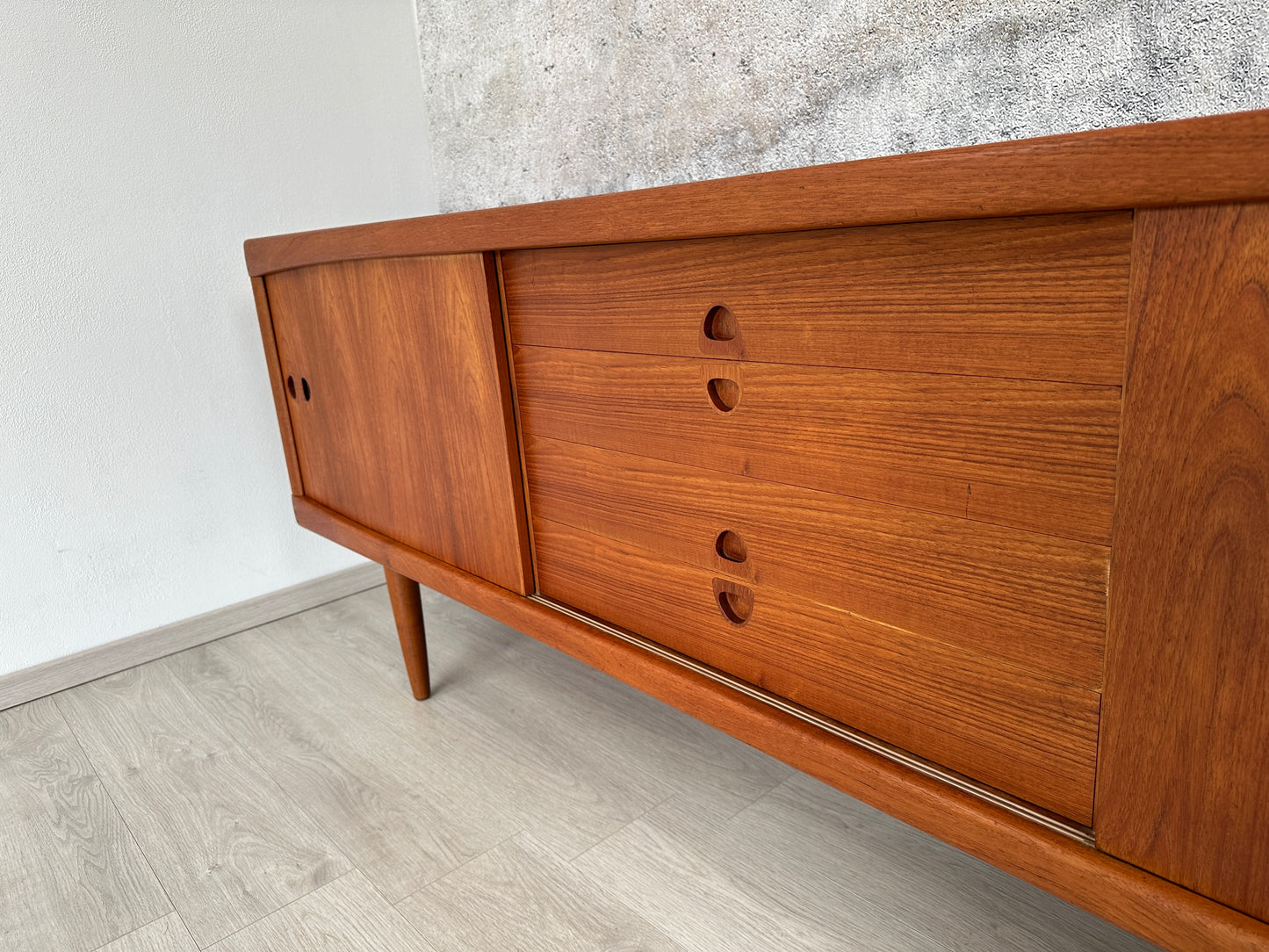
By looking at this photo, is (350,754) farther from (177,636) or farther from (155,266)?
(155,266)

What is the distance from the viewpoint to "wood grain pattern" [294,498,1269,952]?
0.43 m

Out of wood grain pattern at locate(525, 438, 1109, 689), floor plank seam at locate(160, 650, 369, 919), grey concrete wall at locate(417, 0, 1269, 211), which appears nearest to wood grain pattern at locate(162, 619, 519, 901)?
floor plank seam at locate(160, 650, 369, 919)

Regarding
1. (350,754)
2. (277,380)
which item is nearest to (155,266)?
(277,380)

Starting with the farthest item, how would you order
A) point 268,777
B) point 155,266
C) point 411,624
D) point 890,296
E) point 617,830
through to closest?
1. point 155,266
2. point 411,624
3. point 268,777
4. point 617,830
5. point 890,296

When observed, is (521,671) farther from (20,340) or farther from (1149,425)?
(1149,425)

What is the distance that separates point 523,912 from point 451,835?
0.46ft

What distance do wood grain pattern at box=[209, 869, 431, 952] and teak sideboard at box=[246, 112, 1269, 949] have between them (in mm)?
289

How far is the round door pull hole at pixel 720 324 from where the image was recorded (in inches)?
23.5

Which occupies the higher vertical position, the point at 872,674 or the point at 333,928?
the point at 872,674

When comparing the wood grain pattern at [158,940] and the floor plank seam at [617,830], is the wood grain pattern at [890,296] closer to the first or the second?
the floor plank seam at [617,830]

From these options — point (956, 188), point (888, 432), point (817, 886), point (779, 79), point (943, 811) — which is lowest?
point (817, 886)

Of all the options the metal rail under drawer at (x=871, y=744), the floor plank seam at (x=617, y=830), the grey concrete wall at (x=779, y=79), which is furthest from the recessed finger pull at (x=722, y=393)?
the floor plank seam at (x=617, y=830)

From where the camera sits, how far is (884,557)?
0.54 meters

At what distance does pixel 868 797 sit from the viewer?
561 mm
